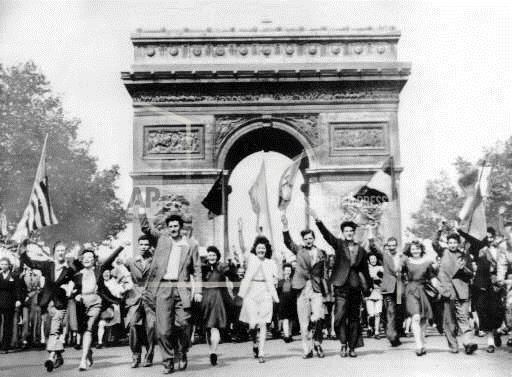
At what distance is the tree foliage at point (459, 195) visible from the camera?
28.1 metres

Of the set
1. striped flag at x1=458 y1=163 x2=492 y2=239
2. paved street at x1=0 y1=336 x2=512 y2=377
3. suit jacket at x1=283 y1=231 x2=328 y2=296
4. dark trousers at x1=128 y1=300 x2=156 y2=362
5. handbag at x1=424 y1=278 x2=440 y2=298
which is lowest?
paved street at x1=0 y1=336 x2=512 y2=377

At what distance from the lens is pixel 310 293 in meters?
10.1

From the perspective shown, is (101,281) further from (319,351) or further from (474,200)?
(474,200)

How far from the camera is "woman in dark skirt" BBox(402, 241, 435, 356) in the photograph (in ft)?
32.6

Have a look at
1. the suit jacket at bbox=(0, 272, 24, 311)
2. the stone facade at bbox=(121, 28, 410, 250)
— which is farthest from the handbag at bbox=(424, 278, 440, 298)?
the stone facade at bbox=(121, 28, 410, 250)

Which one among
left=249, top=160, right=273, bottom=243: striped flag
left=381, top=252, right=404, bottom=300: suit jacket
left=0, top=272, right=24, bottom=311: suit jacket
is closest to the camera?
left=381, top=252, right=404, bottom=300: suit jacket

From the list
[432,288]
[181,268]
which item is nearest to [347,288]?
[432,288]

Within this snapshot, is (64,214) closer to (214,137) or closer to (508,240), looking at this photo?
(214,137)

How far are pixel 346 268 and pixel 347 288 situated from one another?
10.7 inches

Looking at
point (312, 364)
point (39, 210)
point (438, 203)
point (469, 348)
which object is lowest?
point (312, 364)

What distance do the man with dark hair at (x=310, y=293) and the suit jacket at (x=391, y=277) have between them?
1304 mm

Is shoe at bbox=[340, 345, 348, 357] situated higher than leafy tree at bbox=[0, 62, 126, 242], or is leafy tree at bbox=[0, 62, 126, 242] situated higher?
leafy tree at bbox=[0, 62, 126, 242]

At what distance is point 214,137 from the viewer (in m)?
24.8

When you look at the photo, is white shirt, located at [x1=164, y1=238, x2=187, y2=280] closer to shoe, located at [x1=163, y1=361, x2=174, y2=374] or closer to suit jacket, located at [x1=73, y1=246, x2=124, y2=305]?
suit jacket, located at [x1=73, y1=246, x2=124, y2=305]
